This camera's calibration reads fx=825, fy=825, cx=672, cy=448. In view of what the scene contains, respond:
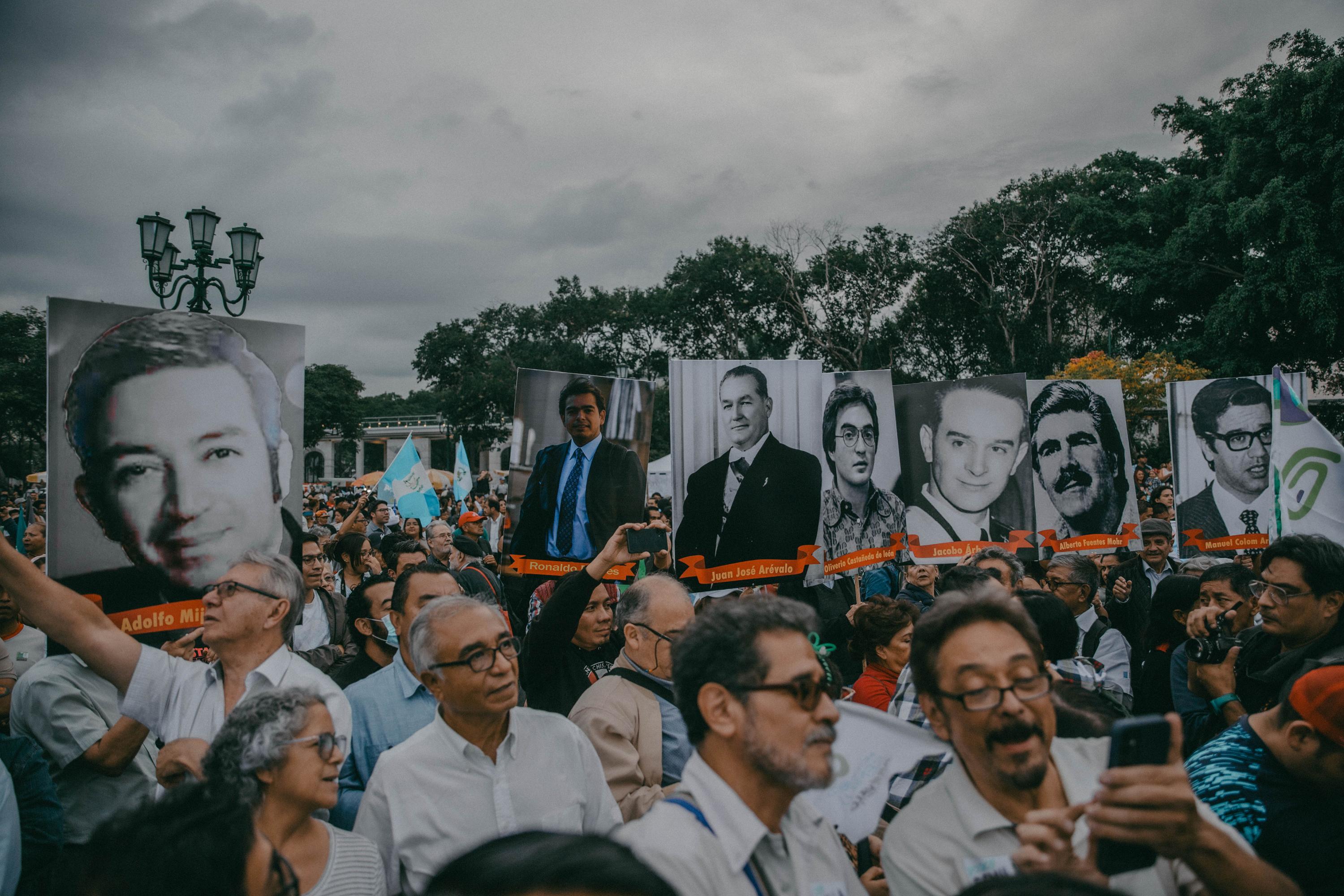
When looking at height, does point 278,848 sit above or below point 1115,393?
below

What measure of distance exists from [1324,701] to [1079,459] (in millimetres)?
6456

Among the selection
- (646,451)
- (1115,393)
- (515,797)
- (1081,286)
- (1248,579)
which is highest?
(1081,286)

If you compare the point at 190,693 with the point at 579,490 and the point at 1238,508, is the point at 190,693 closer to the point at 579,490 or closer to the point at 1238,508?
the point at 579,490

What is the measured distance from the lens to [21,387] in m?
32.0

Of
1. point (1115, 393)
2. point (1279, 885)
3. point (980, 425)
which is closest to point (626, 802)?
point (1279, 885)

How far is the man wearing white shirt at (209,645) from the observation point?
105 inches

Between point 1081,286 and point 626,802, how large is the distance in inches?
1453

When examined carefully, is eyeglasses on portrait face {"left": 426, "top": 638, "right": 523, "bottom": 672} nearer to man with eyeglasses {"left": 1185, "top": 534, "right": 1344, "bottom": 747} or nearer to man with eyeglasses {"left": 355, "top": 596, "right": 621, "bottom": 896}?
man with eyeglasses {"left": 355, "top": 596, "right": 621, "bottom": 896}

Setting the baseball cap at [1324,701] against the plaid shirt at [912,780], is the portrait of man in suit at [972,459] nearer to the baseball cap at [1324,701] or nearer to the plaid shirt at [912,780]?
the plaid shirt at [912,780]

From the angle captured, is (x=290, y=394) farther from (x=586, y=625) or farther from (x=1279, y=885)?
(x=1279, y=885)

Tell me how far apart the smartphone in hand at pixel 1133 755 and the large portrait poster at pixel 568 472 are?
4230 millimetres

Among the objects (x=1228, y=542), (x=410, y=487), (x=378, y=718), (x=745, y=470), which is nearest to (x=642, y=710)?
(x=378, y=718)

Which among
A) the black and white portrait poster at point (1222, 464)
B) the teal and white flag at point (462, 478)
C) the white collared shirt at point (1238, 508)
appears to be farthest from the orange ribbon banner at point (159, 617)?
the teal and white flag at point (462, 478)

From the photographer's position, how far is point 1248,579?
13.9ft
